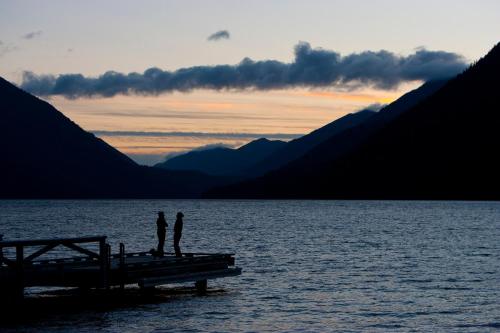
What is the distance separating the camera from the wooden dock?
1310 inches

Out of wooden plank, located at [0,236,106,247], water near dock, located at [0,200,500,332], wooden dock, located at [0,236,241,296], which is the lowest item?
water near dock, located at [0,200,500,332]

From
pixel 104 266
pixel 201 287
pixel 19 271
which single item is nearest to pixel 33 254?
pixel 19 271

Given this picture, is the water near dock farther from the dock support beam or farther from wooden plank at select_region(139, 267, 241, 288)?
wooden plank at select_region(139, 267, 241, 288)

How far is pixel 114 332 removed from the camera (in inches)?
1212

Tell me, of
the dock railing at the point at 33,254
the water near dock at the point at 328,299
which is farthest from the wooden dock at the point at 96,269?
the water near dock at the point at 328,299

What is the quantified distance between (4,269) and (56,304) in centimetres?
313

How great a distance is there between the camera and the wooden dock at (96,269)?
3328cm

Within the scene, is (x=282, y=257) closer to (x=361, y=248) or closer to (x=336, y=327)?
(x=361, y=248)

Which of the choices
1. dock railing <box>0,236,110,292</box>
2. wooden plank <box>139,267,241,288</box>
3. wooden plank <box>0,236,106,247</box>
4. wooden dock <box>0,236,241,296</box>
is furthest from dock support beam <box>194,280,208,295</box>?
wooden plank <box>0,236,106,247</box>

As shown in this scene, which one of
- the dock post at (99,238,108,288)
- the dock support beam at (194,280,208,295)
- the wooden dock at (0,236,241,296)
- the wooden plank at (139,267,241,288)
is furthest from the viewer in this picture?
the dock support beam at (194,280,208,295)

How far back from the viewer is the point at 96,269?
36219 mm

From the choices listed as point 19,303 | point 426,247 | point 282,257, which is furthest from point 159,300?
point 426,247

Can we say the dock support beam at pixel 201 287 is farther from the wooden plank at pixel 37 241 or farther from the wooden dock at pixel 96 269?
the wooden plank at pixel 37 241

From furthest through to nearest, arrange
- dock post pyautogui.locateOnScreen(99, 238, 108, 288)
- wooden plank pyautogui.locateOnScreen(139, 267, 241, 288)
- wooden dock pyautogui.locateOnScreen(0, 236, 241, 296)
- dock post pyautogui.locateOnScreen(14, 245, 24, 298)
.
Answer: wooden plank pyautogui.locateOnScreen(139, 267, 241, 288)
dock post pyautogui.locateOnScreen(99, 238, 108, 288)
wooden dock pyautogui.locateOnScreen(0, 236, 241, 296)
dock post pyautogui.locateOnScreen(14, 245, 24, 298)
